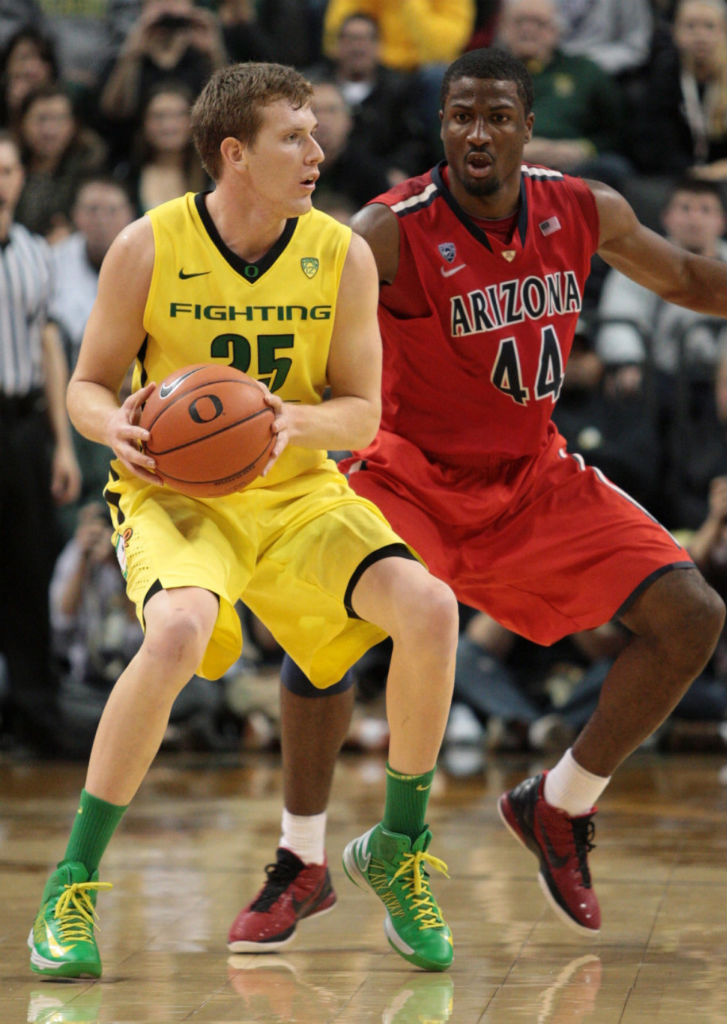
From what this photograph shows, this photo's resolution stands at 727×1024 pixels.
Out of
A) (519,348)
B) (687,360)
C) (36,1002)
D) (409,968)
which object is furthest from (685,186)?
(36,1002)

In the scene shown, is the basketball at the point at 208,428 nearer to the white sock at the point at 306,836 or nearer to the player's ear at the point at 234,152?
the player's ear at the point at 234,152

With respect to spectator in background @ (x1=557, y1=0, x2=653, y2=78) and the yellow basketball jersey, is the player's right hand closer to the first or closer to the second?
the yellow basketball jersey

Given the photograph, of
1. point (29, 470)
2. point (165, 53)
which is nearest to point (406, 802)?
point (29, 470)

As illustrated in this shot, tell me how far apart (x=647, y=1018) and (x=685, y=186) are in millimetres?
5348

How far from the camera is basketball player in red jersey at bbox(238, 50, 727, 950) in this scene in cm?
382

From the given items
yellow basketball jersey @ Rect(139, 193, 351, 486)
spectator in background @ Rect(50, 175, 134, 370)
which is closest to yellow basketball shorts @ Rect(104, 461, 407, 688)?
yellow basketball jersey @ Rect(139, 193, 351, 486)

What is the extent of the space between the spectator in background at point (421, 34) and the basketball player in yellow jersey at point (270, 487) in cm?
559

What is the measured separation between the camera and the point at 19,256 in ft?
23.1

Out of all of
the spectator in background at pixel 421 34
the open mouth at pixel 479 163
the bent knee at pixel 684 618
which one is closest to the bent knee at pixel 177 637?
the bent knee at pixel 684 618

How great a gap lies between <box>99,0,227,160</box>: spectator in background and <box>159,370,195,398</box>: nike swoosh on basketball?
19.7ft

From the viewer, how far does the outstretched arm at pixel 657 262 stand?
4078 mm

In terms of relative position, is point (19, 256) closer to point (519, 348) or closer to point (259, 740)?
point (259, 740)

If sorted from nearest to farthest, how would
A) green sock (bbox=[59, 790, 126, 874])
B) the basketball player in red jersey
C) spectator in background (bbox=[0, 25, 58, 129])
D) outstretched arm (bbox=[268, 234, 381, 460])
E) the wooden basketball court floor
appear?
the wooden basketball court floor
green sock (bbox=[59, 790, 126, 874])
outstretched arm (bbox=[268, 234, 381, 460])
the basketball player in red jersey
spectator in background (bbox=[0, 25, 58, 129])

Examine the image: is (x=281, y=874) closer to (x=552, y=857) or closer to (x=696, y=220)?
(x=552, y=857)
